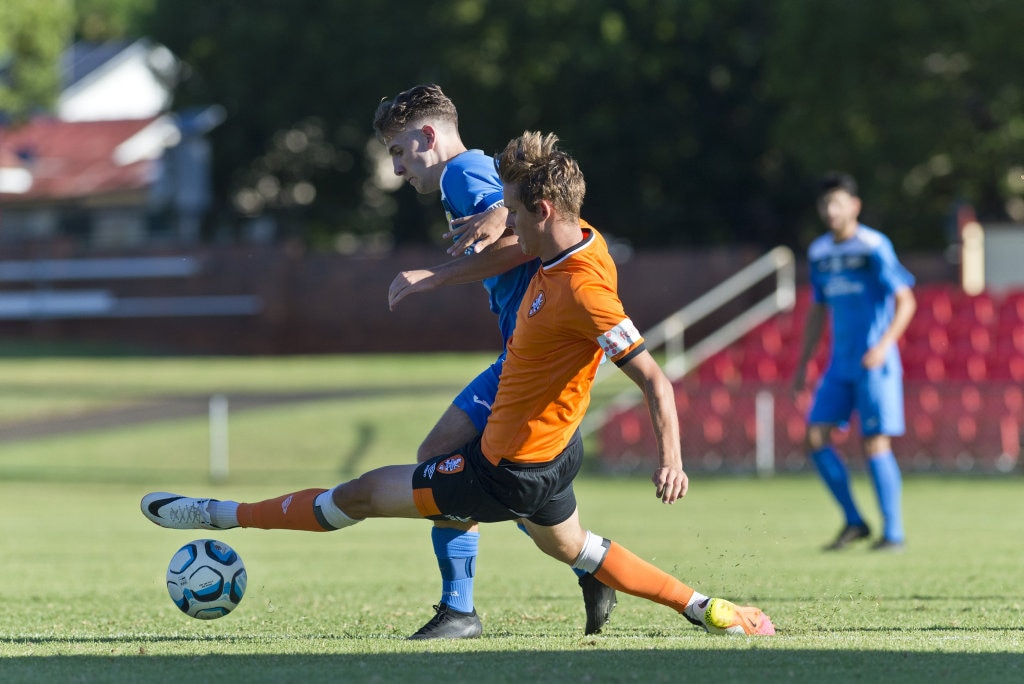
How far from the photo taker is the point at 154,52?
5025 centimetres

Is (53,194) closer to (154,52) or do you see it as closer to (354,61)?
(154,52)

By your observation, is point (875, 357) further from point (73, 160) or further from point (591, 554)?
point (73, 160)

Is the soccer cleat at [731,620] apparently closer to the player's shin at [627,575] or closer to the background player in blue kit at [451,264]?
the player's shin at [627,575]

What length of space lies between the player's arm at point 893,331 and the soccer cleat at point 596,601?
4406mm

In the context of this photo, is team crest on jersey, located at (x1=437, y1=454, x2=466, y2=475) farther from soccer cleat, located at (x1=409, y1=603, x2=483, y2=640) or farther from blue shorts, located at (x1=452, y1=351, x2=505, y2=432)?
soccer cleat, located at (x1=409, y1=603, x2=483, y2=640)

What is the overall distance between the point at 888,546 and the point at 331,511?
5355mm

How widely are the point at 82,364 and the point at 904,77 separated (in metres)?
19.3

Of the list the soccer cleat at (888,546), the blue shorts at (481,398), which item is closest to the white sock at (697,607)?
the blue shorts at (481,398)

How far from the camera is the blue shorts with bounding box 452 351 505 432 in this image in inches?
240

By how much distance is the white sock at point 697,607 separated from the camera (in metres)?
5.98

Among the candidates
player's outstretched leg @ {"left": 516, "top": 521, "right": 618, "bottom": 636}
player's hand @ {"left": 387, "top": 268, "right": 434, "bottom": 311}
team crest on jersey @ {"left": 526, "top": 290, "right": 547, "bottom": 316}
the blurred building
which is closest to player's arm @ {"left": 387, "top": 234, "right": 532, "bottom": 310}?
player's hand @ {"left": 387, "top": 268, "right": 434, "bottom": 311}

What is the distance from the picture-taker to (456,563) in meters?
6.25

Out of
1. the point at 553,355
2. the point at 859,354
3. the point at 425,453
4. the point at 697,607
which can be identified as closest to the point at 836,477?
the point at 859,354

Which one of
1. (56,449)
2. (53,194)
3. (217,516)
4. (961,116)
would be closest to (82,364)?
(56,449)
